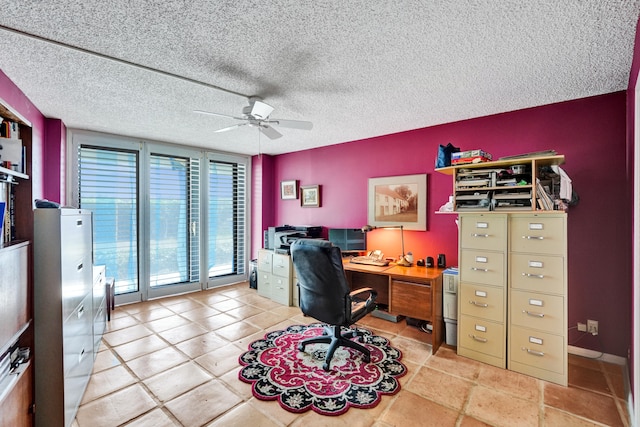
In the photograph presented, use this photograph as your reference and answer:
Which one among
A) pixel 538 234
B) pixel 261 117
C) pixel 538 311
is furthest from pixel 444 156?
pixel 261 117

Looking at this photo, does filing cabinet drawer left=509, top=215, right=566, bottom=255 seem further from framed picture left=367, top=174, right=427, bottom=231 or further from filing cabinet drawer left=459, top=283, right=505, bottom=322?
framed picture left=367, top=174, right=427, bottom=231

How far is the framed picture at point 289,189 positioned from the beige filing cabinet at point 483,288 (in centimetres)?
304

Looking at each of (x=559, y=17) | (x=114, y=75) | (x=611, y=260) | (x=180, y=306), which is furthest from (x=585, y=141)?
(x=180, y=306)

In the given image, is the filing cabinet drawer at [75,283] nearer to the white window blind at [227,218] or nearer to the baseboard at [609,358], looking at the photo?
the white window blind at [227,218]

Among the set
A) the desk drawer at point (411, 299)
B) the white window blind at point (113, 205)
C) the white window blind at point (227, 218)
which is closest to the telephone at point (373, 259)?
the desk drawer at point (411, 299)

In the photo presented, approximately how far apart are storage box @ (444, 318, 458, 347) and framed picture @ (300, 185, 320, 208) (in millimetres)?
2646

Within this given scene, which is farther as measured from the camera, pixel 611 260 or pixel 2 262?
pixel 611 260

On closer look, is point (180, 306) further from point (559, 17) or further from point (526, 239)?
point (559, 17)

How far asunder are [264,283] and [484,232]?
317 cm

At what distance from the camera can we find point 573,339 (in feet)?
9.18

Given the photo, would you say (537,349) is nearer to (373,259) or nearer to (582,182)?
(582,182)

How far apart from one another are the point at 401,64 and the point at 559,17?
2.87ft

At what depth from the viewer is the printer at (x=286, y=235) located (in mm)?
4395

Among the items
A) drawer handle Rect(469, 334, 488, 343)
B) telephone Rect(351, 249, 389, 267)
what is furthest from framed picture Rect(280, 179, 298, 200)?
drawer handle Rect(469, 334, 488, 343)
